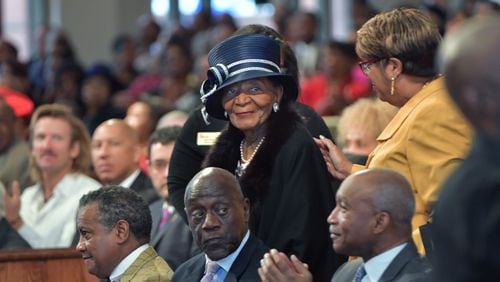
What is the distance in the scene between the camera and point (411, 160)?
473 cm

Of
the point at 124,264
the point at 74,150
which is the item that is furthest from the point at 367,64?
the point at 74,150

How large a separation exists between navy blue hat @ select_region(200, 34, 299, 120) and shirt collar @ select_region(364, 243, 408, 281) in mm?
1178

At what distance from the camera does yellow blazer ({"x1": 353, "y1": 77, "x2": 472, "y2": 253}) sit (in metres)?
4.64

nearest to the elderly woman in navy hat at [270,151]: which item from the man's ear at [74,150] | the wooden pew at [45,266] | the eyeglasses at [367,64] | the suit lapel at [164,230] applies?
the eyeglasses at [367,64]

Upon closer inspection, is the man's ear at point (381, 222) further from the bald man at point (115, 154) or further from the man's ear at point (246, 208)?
the bald man at point (115, 154)


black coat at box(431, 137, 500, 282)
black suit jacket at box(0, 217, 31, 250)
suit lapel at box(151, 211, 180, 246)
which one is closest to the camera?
black coat at box(431, 137, 500, 282)

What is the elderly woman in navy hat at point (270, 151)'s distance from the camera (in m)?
5.02

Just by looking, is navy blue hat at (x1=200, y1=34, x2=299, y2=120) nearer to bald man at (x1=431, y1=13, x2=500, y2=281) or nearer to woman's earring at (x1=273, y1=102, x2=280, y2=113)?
woman's earring at (x1=273, y1=102, x2=280, y2=113)

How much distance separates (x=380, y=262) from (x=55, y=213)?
137 inches

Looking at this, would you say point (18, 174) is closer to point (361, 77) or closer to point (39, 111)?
point (39, 111)

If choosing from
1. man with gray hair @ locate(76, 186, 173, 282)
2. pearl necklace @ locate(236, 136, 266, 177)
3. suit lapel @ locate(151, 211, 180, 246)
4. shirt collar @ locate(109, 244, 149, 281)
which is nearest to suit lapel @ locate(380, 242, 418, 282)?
pearl necklace @ locate(236, 136, 266, 177)

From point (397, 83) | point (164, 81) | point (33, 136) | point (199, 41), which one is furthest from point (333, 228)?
point (199, 41)

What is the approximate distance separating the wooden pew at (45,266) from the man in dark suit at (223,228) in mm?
1176

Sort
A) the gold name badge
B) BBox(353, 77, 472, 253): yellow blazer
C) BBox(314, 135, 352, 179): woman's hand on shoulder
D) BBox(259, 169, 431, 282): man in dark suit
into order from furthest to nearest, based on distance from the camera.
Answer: the gold name badge
BBox(314, 135, 352, 179): woman's hand on shoulder
BBox(353, 77, 472, 253): yellow blazer
BBox(259, 169, 431, 282): man in dark suit
